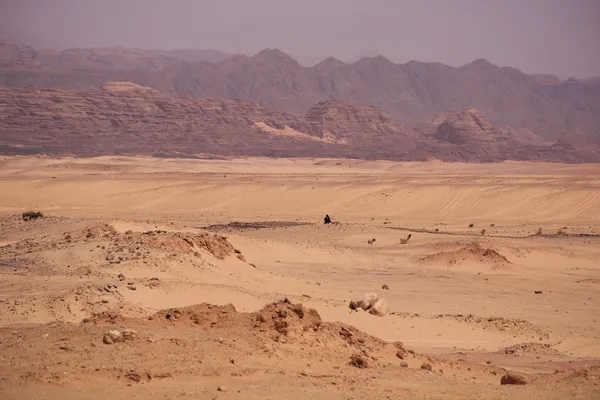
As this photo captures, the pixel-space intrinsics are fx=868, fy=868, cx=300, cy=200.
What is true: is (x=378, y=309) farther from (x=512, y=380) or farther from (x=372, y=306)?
(x=512, y=380)

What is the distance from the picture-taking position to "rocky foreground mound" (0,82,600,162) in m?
107

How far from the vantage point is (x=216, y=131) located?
118875 millimetres

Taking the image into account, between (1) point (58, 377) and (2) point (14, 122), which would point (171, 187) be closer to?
(1) point (58, 377)

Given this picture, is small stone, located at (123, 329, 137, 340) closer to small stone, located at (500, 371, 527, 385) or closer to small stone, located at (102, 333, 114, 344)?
small stone, located at (102, 333, 114, 344)

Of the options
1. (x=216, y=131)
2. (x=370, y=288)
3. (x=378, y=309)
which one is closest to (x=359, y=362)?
(x=378, y=309)

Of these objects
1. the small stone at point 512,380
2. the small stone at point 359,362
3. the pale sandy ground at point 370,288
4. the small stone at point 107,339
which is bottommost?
the pale sandy ground at point 370,288

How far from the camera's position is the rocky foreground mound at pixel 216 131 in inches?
4200

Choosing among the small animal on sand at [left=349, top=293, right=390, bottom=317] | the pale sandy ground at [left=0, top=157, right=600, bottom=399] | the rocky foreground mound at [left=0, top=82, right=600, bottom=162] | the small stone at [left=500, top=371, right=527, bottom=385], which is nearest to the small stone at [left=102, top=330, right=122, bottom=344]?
the pale sandy ground at [left=0, top=157, right=600, bottom=399]

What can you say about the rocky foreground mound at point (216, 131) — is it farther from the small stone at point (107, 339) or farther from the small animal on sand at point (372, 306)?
the small stone at point (107, 339)

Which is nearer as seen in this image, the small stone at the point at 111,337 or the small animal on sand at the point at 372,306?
the small stone at the point at 111,337

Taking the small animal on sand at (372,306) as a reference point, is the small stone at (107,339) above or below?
above

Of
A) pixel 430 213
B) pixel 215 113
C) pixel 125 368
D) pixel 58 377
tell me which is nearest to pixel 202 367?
pixel 125 368

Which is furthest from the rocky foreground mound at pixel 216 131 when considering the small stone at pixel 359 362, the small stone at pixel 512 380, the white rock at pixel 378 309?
the small stone at pixel 512 380

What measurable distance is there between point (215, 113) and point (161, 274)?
113 meters
